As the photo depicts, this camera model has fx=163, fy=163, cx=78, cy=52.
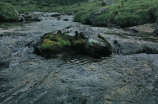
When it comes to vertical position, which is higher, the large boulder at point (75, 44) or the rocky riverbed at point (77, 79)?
the large boulder at point (75, 44)

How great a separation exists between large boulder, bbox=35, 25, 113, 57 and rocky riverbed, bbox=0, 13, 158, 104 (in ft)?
2.88

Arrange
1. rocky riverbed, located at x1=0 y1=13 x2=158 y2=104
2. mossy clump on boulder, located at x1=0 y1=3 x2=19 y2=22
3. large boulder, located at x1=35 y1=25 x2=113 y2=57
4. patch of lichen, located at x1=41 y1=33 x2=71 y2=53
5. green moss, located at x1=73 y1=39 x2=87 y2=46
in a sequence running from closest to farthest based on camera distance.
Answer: rocky riverbed, located at x1=0 y1=13 x2=158 y2=104 → patch of lichen, located at x1=41 y1=33 x2=71 y2=53 → large boulder, located at x1=35 y1=25 x2=113 y2=57 → green moss, located at x1=73 y1=39 x2=87 y2=46 → mossy clump on boulder, located at x1=0 y1=3 x2=19 y2=22

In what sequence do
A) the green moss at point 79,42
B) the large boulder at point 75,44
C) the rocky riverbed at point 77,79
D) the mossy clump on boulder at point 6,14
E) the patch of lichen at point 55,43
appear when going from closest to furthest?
the rocky riverbed at point 77,79, the patch of lichen at point 55,43, the large boulder at point 75,44, the green moss at point 79,42, the mossy clump on boulder at point 6,14

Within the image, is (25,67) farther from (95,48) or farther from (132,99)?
(132,99)

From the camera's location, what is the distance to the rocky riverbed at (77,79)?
764cm

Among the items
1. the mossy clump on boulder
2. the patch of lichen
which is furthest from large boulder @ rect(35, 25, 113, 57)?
the mossy clump on boulder

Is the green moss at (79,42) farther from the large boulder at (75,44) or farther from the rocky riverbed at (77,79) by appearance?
the rocky riverbed at (77,79)

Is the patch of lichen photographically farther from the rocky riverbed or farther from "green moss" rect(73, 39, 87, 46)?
the rocky riverbed

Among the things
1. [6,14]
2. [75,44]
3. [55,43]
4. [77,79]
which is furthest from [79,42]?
[6,14]

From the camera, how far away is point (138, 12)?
37.2 meters

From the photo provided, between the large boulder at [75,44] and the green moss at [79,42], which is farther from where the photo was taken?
the green moss at [79,42]

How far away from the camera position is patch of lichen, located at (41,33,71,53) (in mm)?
14172

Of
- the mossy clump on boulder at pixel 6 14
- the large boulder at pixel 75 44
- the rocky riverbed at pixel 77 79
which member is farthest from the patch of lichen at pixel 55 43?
the mossy clump on boulder at pixel 6 14

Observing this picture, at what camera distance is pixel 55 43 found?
48.5ft
